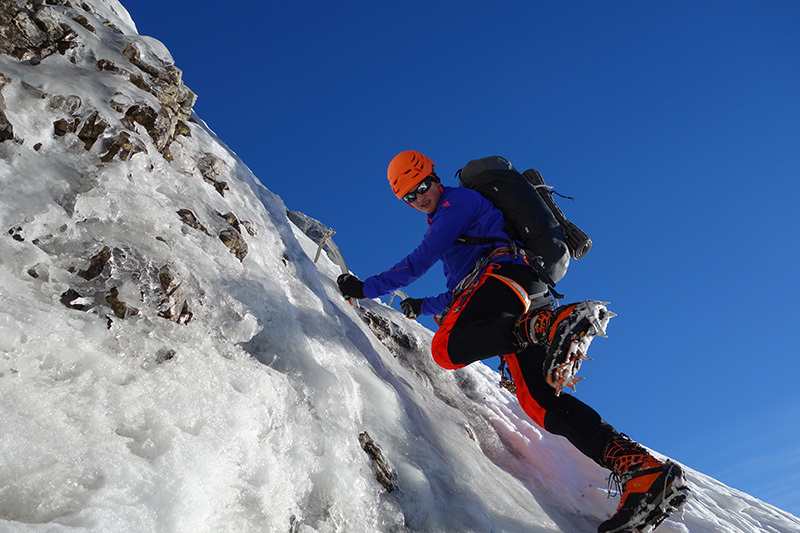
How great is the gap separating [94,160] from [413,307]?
3.23 metres

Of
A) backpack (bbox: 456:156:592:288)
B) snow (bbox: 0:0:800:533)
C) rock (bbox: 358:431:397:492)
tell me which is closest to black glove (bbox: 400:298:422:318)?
snow (bbox: 0:0:800:533)

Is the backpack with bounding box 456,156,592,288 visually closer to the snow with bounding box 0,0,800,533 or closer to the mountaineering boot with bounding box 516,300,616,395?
the mountaineering boot with bounding box 516,300,616,395

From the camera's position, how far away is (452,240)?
4441 millimetres

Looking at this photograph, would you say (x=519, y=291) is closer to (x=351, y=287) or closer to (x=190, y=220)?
(x=351, y=287)

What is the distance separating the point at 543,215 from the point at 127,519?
3893 mm

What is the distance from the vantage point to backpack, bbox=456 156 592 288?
4414mm

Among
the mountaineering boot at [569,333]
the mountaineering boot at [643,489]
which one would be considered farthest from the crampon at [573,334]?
the mountaineering boot at [643,489]

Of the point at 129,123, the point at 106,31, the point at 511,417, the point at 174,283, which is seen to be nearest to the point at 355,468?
the point at 174,283

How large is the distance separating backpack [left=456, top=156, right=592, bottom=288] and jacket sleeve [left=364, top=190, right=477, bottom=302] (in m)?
0.16

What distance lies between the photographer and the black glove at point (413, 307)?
17.6 ft

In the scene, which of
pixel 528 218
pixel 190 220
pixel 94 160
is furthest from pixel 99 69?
pixel 528 218

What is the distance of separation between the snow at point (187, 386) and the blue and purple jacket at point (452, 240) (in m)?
0.64

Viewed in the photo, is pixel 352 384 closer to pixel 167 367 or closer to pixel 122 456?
pixel 167 367

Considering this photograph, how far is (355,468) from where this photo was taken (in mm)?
2693
